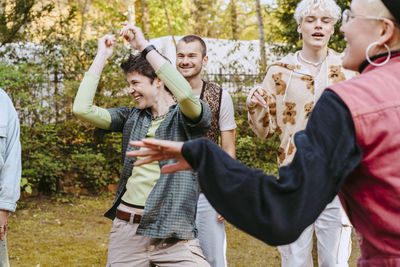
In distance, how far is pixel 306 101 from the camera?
3.72 meters

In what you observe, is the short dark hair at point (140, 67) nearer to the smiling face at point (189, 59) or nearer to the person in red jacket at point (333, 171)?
the smiling face at point (189, 59)

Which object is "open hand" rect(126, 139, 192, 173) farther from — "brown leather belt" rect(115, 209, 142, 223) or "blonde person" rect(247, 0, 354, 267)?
"blonde person" rect(247, 0, 354, 267)

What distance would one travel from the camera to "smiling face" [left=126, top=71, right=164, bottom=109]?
318 centimetres

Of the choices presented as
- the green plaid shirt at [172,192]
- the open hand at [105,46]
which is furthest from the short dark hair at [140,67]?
the green plaid shirt at [172,192]

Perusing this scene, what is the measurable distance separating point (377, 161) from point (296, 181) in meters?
0.25

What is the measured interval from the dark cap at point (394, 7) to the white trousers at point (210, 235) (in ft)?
8.57

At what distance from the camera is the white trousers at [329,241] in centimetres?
365

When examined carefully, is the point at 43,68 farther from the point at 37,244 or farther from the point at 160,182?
the point at 160,182

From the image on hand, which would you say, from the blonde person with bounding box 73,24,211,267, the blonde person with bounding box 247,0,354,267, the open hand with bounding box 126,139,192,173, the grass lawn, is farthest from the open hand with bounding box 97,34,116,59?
the grass lawn

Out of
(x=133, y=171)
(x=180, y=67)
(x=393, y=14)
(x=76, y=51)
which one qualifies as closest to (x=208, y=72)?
(x=76, y=51)

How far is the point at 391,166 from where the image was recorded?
4.51 ft

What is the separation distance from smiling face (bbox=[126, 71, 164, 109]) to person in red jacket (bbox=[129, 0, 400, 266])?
5.64ft

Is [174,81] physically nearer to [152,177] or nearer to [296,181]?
[152,177]

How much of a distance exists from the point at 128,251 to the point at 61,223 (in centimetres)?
457
